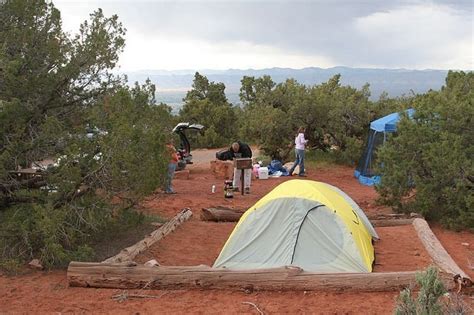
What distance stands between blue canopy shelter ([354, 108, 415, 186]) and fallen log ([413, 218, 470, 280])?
18.0 feet

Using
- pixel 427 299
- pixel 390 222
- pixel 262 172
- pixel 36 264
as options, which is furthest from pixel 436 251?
pixel 262 172

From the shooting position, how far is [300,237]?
762 centimetres

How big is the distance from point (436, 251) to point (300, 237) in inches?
88.6

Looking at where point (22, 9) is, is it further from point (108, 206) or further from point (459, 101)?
point (459, 101)

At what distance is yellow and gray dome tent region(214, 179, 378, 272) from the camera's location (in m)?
7.40

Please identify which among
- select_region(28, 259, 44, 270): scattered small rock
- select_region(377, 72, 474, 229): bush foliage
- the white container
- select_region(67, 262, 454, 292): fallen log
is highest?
select_region(377, 72, 474, 229): bush foliage

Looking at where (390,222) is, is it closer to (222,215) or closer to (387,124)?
(222,215)

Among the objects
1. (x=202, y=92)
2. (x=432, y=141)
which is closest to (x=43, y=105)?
(x=432, y=141)

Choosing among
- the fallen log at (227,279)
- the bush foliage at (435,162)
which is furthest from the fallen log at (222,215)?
the fallen log at (227,279)

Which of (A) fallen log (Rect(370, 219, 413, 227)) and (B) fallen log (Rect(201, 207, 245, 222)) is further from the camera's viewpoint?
(B) fallen log (Rect(201, 207, 245, 222))

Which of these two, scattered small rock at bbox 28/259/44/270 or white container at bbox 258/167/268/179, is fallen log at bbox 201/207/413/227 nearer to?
scattered small rock at bbox 28/259/44/270

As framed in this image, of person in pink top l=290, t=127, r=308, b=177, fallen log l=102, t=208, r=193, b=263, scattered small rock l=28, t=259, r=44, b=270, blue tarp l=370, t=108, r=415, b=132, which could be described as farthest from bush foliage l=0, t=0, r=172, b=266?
blue tarp l=370, t=108, r=415, b=132

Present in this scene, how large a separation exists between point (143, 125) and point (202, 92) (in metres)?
24.9

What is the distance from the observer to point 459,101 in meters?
11.5
